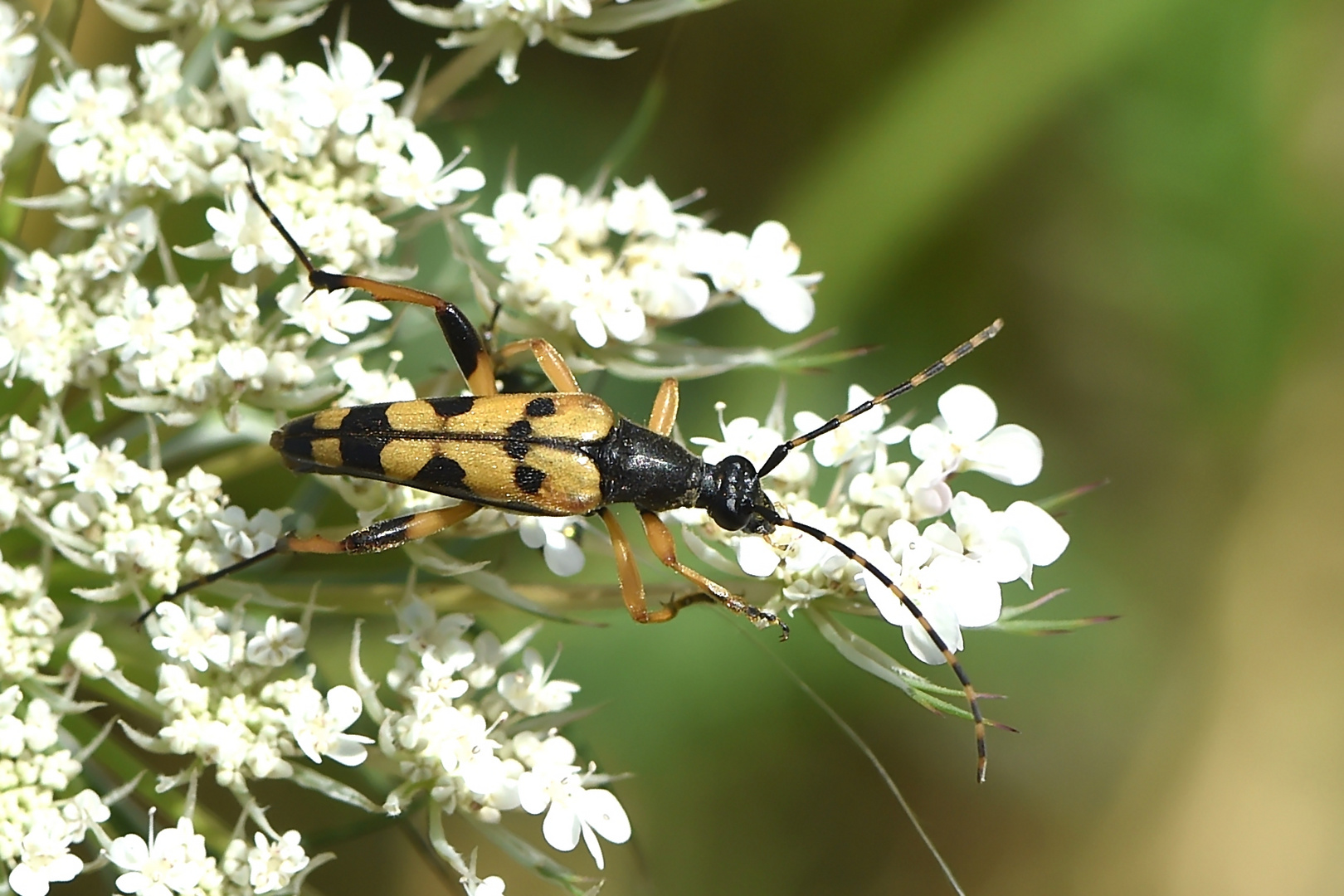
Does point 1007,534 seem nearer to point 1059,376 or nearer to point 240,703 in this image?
point 240,703

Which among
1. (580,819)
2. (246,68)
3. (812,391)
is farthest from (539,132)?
(580,819)

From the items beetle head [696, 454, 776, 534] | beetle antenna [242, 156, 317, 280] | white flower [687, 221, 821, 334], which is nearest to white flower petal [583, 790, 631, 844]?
beetle head [696, 454, 776, 534]

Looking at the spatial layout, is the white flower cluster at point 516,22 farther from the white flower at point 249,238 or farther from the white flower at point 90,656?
the white flower at point 90,656

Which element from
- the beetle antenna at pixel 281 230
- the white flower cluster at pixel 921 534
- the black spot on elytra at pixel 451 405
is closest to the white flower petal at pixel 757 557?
the white flower cluster at pixel 921 534

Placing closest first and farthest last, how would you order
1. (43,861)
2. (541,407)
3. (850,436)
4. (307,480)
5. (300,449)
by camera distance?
(43,861) → (300,449) → (850,436) → (541,407) → (307,480)

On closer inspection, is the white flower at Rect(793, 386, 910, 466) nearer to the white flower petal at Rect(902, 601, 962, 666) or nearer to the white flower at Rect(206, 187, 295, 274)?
the white flower petal at Rect(902, 601, 962, 666)

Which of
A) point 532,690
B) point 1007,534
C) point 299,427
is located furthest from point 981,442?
point 299,427

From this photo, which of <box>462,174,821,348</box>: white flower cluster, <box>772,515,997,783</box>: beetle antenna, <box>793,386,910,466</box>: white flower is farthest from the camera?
<box>462,174,821,348</box>: white flower cluster

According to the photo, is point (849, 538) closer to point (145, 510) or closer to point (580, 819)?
point (580, 819)
